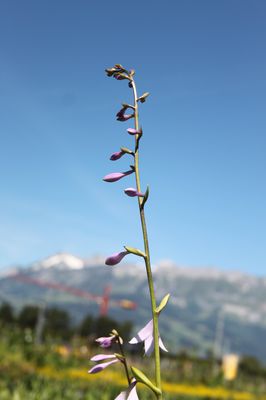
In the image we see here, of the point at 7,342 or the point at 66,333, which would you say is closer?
the point at 7,342

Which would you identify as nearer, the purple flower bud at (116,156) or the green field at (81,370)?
the purple flower bud at (116,156)

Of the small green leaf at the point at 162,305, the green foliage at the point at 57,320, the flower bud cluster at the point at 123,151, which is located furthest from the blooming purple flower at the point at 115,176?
the green foliage at the point at 57,320

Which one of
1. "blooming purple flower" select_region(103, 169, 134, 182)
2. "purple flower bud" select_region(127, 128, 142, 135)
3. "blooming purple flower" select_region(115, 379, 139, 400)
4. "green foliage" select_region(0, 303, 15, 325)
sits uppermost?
"purple flower bud" select_region(127, 128, 142, 135)

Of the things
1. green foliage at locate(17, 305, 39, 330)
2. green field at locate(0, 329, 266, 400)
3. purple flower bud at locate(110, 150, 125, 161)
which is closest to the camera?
purple flower bud at locate(110, 150, 125, 161)

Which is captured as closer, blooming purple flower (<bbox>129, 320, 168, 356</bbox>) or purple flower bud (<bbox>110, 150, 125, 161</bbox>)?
blooming purple flower (<bbox>129, 320, 168, 356</bbox>)

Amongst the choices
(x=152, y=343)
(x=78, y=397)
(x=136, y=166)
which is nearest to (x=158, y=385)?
(x=152, y=343)

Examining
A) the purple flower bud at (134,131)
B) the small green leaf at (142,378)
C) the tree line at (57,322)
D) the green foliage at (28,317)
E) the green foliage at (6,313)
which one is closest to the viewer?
the small green leaf at (142,378)

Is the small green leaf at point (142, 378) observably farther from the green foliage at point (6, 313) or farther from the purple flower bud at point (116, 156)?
the green foliage at point (6, 313)

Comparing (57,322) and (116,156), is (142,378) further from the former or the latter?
(57,322)

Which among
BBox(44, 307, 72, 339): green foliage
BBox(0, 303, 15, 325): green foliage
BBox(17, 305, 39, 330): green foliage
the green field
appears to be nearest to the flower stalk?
the green field

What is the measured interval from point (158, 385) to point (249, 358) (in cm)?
13521

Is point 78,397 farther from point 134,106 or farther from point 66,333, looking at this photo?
point 66,333

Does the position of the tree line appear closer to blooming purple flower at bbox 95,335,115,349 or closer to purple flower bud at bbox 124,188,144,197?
blooming purple flower at bbox 95,335,115,349

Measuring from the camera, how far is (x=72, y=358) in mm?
19484
